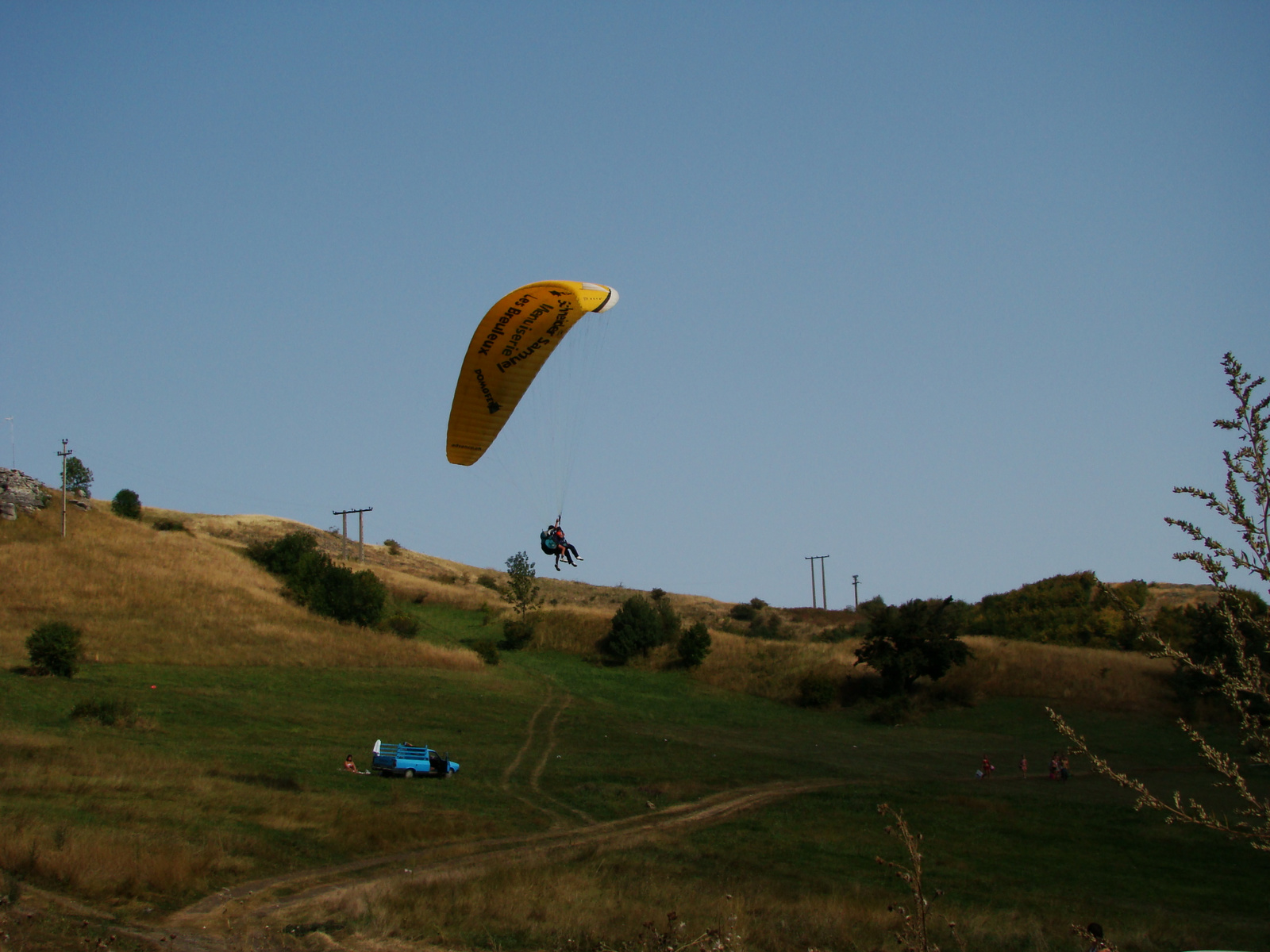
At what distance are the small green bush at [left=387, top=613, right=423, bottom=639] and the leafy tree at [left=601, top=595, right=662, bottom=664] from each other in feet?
43.5

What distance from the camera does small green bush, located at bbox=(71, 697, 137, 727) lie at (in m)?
33.7

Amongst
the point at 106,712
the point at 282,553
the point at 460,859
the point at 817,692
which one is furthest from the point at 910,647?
the point at 282,553

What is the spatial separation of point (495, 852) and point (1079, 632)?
214 ft

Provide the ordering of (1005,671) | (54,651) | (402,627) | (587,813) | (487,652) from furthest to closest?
(402,627), (487,652), (1005,671), (54,651), (587,813)

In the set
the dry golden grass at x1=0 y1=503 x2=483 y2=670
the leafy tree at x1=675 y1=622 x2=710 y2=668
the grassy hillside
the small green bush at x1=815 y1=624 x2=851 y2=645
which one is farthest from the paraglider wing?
the small green bush at x1=815 y1=624 x2=851 y2=645

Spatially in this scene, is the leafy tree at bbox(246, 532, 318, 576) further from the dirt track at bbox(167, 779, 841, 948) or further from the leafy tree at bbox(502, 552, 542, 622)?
the dirt track at bbox(167, 779, 841, 948)

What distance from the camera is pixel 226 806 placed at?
23.5 metres

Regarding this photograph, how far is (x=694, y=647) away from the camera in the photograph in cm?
6550

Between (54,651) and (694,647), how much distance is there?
3786cm

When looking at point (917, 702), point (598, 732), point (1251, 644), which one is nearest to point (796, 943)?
point (598, 732)

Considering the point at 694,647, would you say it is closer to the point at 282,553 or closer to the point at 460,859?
the point at 282,553

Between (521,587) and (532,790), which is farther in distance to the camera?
(521,587)

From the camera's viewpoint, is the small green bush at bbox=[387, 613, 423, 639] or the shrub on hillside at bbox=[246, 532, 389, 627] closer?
the shrub on hillside at bbox=[246, 532, 389, 627]

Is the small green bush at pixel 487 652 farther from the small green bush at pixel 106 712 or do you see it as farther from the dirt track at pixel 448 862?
the dirt track at pixel 448 862
